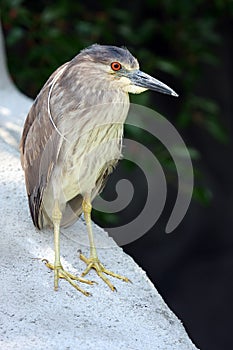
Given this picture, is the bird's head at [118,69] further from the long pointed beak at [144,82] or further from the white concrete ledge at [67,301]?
the white concrete ledge at [67,301]

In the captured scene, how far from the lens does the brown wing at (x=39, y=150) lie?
2.24 meters

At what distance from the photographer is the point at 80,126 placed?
2178 mm

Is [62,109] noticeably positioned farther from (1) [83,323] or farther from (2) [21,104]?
(2) [21,104]

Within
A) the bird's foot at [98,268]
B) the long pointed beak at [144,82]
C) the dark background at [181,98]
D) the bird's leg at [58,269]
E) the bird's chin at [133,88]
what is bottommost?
the dark background at [181,98]

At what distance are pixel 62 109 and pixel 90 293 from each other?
532 millimetres

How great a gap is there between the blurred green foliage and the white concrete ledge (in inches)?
47.2

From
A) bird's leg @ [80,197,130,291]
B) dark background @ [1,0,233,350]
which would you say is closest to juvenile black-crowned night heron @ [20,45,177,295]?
bird's leg @ [80,197,130,291]

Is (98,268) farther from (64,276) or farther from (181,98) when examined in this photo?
(181,98)

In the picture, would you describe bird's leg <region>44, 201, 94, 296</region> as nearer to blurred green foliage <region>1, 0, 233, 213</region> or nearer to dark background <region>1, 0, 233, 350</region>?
dark background <region>1, 0, 233, 350</region>

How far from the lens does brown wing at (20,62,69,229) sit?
2.24 meters

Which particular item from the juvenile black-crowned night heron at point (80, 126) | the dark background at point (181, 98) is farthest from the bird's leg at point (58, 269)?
the dark background at point (181, 98)

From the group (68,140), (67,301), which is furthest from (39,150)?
(67,301)

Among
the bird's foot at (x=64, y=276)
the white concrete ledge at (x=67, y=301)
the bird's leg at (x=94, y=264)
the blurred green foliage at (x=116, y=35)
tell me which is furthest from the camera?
the blurred green foliage at (x=116, y=35)

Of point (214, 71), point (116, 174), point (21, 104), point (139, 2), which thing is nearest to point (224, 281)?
point (116, 174)
